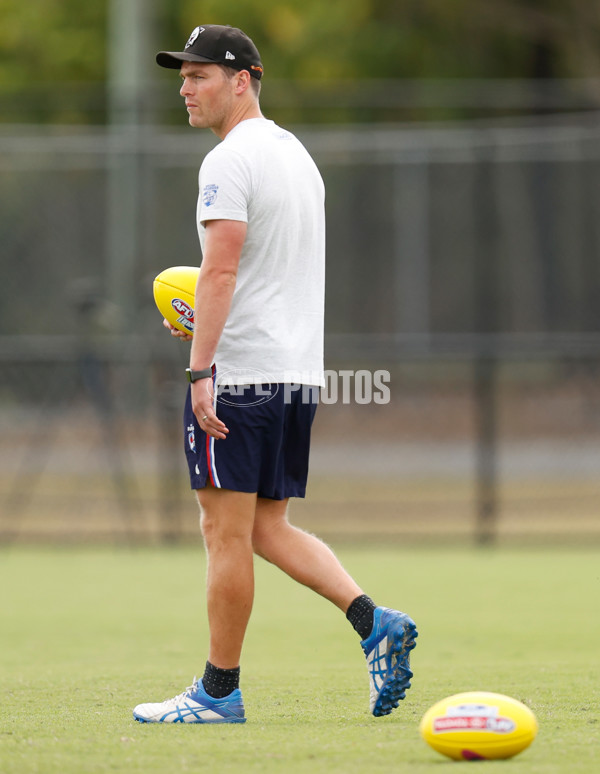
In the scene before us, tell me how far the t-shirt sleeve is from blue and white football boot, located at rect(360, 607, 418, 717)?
1420mm

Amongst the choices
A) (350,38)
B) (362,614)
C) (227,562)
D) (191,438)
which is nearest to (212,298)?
(191,438)

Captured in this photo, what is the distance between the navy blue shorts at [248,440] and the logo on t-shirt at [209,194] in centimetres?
62

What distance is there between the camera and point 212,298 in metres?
4.34

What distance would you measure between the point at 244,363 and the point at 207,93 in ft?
3.10

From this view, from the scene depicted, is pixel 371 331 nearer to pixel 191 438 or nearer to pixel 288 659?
pixel 288 659

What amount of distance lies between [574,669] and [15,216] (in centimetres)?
1255

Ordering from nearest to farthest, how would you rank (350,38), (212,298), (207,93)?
(212,298) < (207,93) < (350,38)

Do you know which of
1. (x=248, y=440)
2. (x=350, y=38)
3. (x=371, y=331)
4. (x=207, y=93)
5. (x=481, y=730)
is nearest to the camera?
(x=481, y=730)

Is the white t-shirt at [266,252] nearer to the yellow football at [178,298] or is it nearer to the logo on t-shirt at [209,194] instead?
the logo on t-shirt at [209,194]

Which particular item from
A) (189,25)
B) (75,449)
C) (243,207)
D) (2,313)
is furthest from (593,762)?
(189,25)

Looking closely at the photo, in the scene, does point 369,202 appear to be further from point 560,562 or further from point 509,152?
point 560,562

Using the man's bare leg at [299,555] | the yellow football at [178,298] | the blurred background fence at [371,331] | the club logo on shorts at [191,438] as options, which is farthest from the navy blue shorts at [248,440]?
the blurred background fence at [371,331]

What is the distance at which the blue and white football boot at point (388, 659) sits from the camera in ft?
14.5

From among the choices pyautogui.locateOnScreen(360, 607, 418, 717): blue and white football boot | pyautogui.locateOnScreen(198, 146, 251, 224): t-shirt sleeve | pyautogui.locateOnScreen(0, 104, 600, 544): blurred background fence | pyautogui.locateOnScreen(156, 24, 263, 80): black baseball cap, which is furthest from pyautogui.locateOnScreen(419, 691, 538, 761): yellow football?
pyautogui.locateOnScreen(0, 104, 600, 544): blurred background fence
